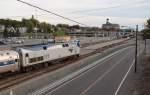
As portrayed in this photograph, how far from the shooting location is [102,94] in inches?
1363

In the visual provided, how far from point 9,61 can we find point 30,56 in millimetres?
5752

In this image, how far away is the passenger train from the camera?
1552 inches

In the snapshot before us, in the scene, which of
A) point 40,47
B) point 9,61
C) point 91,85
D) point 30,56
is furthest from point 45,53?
point 91,85

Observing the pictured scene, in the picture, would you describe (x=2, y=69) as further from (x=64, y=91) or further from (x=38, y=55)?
(x=38, y=55)

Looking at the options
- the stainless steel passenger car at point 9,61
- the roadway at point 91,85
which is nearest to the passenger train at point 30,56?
the stainless steel passenger car at point 9,61

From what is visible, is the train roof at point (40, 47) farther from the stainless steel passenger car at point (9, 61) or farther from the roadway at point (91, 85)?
the roadway at point (91, 85)

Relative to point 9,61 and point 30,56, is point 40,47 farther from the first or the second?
point 9,61

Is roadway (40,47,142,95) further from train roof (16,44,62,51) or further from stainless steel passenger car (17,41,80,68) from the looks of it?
train roof (16,44,62,51)

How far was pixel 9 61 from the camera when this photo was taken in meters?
40.0

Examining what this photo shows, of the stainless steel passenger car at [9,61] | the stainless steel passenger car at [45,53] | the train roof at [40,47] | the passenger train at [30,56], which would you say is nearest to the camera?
the stainless steel passenger car at [9,61]

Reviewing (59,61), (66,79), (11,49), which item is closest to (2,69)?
(11,49)

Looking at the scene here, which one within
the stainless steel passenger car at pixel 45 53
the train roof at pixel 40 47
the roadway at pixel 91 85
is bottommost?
the roadway at pixel 91 85

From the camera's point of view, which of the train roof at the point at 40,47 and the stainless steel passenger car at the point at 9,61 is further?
the train roof at the point at 40,47

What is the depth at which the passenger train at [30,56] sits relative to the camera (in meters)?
39.4
